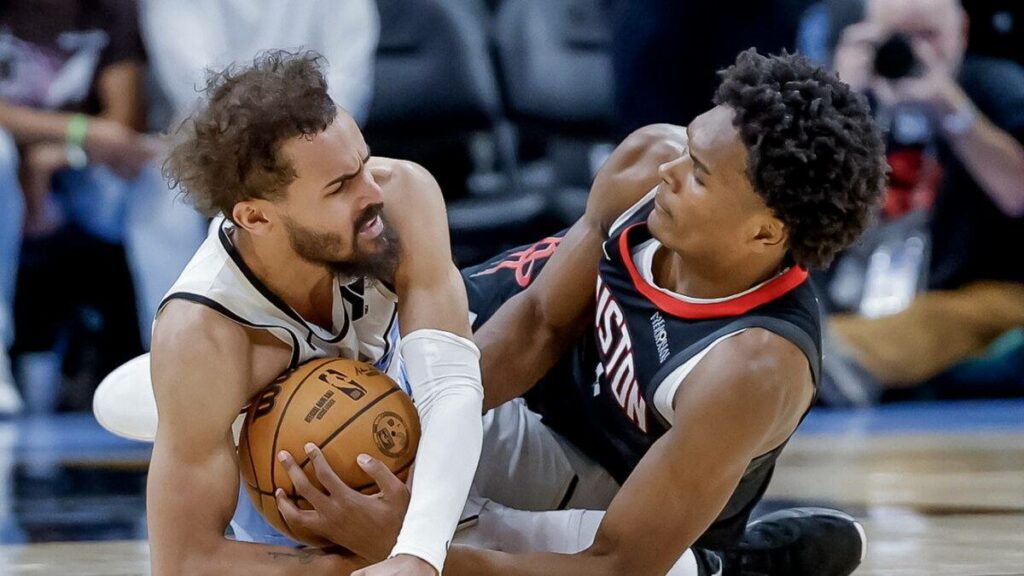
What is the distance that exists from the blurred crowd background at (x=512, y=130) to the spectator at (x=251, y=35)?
0.4 inches

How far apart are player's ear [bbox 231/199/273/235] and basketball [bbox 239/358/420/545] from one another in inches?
11.2

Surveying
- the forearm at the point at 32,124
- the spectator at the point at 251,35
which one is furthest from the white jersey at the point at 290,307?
the forearm at the point at 32,124

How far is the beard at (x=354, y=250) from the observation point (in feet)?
8.33

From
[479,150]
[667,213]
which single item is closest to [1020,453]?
[479,150]

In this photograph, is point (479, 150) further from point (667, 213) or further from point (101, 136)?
point (667, 213)

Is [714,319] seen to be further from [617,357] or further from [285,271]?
[285,271]

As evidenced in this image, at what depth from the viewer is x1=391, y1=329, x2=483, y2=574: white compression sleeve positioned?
2318mm

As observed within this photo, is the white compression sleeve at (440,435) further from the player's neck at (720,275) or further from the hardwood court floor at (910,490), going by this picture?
the hardwood court floor at (910,490)

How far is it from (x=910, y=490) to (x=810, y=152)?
230cm

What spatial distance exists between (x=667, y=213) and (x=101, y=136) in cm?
421

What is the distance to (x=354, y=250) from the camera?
2.56m

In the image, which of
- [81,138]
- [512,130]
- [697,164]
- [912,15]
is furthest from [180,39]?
[697,164]

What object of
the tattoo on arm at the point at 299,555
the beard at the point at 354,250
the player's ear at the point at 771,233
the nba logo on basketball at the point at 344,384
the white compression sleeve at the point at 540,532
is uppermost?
the player's ear at the point at 771,233

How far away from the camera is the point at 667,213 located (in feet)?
8.68
